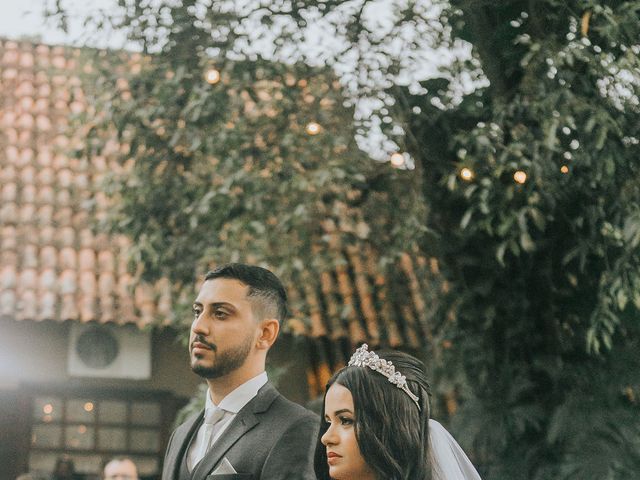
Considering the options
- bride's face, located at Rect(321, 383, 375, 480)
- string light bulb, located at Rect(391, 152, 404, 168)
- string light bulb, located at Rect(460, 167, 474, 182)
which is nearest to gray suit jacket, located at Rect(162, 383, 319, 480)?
bride's face, located at Rect(321, 383, 375, 480)

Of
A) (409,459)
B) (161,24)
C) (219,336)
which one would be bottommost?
(409,459)

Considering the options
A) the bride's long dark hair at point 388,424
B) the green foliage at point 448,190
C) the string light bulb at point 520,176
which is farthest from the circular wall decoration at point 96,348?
the bride's long dark hair at point 388,424

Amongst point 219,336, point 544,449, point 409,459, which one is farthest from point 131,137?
point 409,459

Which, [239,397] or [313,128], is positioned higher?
[313,128]

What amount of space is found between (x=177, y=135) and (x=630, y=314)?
3.58m

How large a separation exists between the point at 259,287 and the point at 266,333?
0.54 ft

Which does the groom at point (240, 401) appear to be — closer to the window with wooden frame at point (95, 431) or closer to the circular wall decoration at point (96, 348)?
the circular wall decoration at point (96, 348)

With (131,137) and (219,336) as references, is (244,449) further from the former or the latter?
(131,137)

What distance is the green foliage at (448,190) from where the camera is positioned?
317 inches

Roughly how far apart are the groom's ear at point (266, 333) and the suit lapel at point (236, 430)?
148 millimetres

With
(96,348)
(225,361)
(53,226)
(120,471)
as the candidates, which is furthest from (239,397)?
(53,226)

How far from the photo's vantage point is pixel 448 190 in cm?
884

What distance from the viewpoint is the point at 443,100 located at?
9.06 m

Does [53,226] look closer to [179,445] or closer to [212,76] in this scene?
[212,76]
